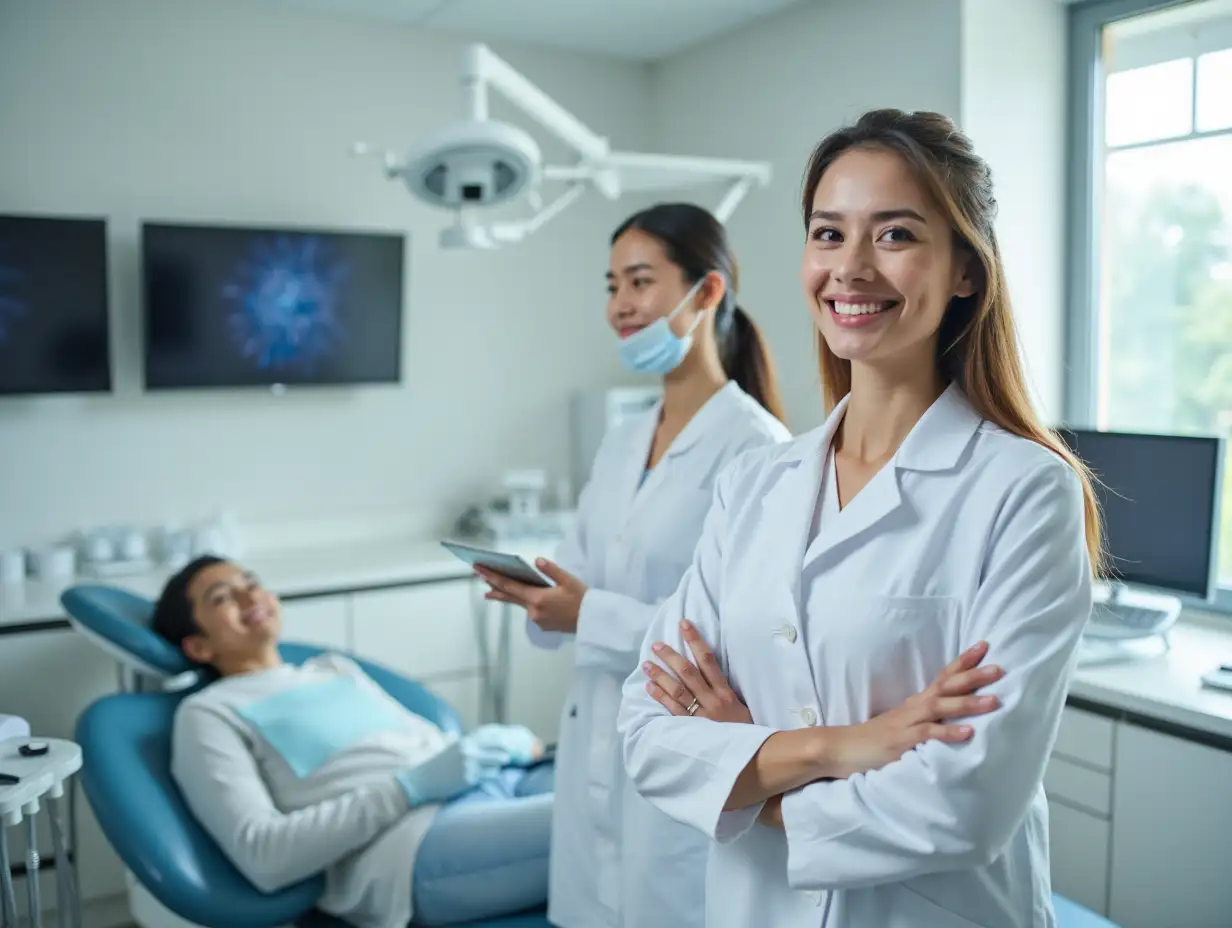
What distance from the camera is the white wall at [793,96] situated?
3.06 meters

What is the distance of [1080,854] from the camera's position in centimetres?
219

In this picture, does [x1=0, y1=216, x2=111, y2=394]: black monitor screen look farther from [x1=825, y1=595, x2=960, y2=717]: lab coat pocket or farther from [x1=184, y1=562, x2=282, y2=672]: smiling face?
[x1=825, y1=595, x2=960, y2=717]: lab coat pocket

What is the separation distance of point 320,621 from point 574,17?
6.86 feet

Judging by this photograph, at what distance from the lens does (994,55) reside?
295 cm

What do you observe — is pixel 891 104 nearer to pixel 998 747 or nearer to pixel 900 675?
pixel 900 675

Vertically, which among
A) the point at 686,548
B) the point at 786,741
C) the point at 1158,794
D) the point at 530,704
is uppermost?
the point at 686,548

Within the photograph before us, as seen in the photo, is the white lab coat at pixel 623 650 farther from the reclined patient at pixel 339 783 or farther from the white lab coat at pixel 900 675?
the white lab coat at pixel 900 675

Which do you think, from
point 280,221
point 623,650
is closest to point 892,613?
point 623,650

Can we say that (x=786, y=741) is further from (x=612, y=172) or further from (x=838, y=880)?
(x=612, y=172)

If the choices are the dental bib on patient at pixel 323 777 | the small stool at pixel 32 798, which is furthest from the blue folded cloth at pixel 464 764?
the small stool at pixel 32 798

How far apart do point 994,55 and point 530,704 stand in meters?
2.33

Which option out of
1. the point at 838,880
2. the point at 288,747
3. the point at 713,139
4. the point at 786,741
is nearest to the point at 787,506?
the point at 786,741

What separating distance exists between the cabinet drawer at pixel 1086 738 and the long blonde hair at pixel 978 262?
113 centimetres

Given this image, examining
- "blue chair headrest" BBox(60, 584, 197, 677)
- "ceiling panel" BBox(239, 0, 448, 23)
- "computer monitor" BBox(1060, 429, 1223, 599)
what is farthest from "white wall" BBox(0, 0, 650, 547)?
"computer monitor" BBox(1060, 429, 1223, 599)
